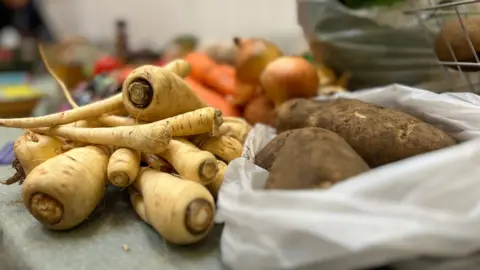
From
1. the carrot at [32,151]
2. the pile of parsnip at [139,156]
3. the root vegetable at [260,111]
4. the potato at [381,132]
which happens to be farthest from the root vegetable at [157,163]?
the root vegetable at [260,111]

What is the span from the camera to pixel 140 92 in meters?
0.56

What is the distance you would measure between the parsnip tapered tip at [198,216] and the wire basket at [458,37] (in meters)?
0.42

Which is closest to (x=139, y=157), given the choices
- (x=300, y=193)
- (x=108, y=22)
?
(x=300, y=193)

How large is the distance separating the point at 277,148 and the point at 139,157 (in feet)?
0.53

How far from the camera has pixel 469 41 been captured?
0.66 meters

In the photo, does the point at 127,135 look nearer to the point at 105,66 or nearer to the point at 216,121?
the point at 216,121

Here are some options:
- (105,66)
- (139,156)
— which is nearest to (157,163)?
(139,156)

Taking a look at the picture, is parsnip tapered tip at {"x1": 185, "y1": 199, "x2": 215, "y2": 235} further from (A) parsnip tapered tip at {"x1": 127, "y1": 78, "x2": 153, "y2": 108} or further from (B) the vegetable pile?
(A) parsnip tapered tip at {"x1": 127, "y1": 78, "x2": 153, "y2": 108}

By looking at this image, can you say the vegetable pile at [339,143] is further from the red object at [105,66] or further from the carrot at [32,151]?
the red object at [105,66]

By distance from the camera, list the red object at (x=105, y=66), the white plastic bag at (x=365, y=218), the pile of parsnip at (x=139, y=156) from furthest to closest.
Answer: the red object at (x=105, y=66) → the pile of parsnip at (x=139, y=156) → the white plastic bag at (x=365, y=218)

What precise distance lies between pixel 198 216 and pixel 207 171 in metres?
0.07

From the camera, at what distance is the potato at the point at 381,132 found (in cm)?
52

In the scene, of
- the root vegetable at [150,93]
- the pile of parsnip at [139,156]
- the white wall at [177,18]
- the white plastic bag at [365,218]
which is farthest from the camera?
the white wall at [177,18]

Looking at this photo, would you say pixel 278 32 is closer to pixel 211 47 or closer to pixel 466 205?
pixel 211 47
